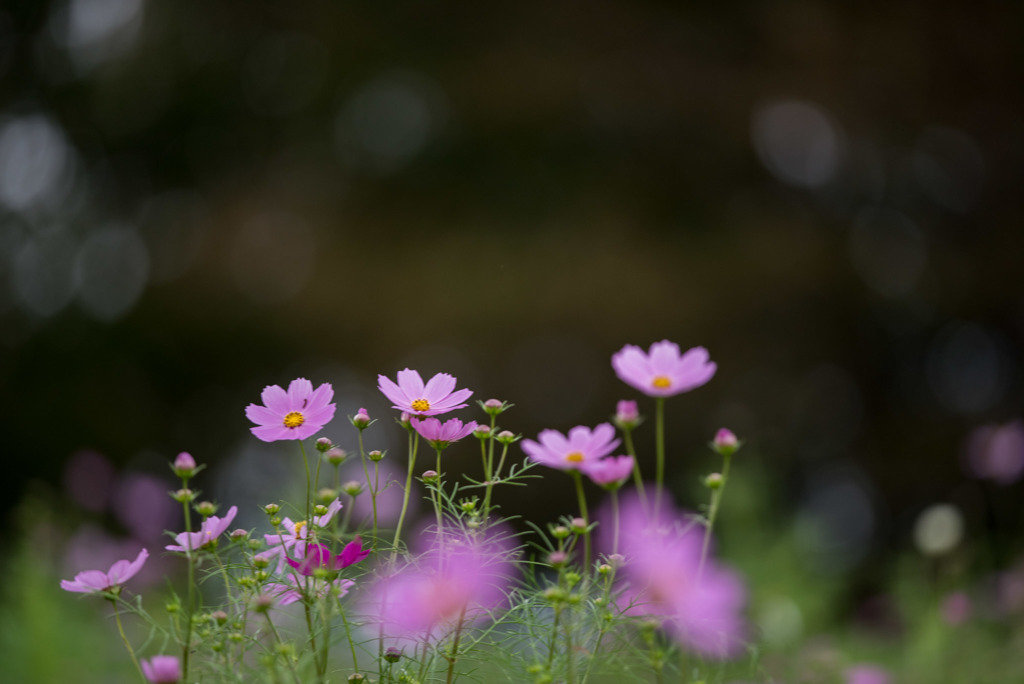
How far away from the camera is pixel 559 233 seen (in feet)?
9.44

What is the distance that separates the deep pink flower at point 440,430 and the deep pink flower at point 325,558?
0.22ft

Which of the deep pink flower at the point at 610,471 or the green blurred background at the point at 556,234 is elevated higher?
the green blurred background at the point at 556,234

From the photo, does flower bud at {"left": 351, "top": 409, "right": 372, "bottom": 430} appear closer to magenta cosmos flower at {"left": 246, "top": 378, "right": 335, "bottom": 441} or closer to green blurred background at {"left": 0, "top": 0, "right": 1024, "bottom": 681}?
magenta cosmos flower at {"left": 246, "top": 378, "right": 335, "bottom": 441}

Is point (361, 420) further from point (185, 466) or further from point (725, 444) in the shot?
Answer: point (725, 444)

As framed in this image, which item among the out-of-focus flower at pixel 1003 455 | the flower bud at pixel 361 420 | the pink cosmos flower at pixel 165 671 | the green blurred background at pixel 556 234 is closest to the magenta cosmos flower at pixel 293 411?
the flower bud at pixel 361 420

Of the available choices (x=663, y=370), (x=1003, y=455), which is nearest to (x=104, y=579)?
(x=663, y=370)

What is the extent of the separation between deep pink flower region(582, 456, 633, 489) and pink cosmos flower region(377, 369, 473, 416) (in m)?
0.09

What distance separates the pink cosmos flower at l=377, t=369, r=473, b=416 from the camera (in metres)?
0.40

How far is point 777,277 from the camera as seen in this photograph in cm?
287

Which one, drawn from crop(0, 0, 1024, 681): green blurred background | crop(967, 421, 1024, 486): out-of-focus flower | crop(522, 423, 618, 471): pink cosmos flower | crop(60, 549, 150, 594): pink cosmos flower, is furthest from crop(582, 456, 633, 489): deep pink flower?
crop(0, 0, 1024, 681): green blurred background

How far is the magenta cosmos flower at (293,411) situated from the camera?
393 mm

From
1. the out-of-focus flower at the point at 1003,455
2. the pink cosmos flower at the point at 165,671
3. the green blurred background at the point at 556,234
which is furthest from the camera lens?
the green blurred background at the point at 556,234

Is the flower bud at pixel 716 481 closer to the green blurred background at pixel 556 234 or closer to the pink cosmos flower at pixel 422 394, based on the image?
the pink cosmos flower at pixel 422 394

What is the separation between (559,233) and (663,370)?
252cm
